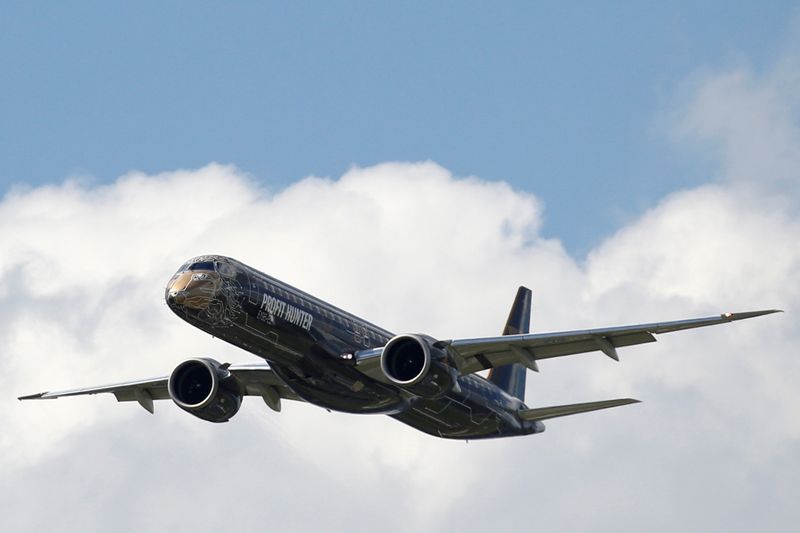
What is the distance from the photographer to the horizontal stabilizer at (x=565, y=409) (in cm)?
5478

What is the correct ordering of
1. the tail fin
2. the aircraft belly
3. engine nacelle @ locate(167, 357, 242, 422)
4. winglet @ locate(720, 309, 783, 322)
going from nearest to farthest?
winglet @ locate(720, 309, 783, 322) < the aircraft belly < engine nacelle @ locate(167, 357, 242, 422) < the tail fin

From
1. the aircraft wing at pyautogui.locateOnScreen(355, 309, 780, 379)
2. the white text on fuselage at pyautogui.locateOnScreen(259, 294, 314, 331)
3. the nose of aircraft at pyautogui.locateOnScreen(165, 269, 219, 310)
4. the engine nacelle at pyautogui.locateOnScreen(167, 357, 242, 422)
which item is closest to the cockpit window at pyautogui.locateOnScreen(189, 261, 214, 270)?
the nose of aircraft at pyautogui.locateOnScreen(165, 269, 219, 310)

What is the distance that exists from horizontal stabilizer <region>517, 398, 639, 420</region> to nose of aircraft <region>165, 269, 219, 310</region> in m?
15.3

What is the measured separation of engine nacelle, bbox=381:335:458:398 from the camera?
51844 mm

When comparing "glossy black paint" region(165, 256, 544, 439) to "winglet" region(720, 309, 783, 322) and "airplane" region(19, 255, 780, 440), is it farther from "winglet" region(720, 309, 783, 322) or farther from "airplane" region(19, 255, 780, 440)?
"winglet" region(720, 309, 783, 322)

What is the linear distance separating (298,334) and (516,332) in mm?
19372

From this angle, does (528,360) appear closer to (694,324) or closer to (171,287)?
(694,324)

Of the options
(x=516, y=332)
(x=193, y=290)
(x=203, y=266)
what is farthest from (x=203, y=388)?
(x=516, y=332)

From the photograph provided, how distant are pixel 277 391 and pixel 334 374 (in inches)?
339

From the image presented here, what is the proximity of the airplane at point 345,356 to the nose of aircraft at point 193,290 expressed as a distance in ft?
0.11

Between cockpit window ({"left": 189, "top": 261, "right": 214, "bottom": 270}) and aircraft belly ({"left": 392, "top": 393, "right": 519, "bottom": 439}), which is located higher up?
cockpit window ({"left": 189, "top": 261, "right": 214, "bottom": 270})

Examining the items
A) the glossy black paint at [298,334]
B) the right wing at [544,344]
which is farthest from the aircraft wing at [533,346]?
the glossy black paint at [298,334]

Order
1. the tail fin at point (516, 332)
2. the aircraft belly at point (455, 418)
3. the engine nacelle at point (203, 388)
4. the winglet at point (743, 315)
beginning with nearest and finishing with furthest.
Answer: the winglet at point (743, 315) < the aircraft belly at point (455, 418) < the engine nacelle at point (203, 388) < the tail fin at point (516, 332)

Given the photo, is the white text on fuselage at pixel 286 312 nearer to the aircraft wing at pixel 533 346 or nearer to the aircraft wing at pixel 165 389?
the aircraft wing at pixel 533 346
